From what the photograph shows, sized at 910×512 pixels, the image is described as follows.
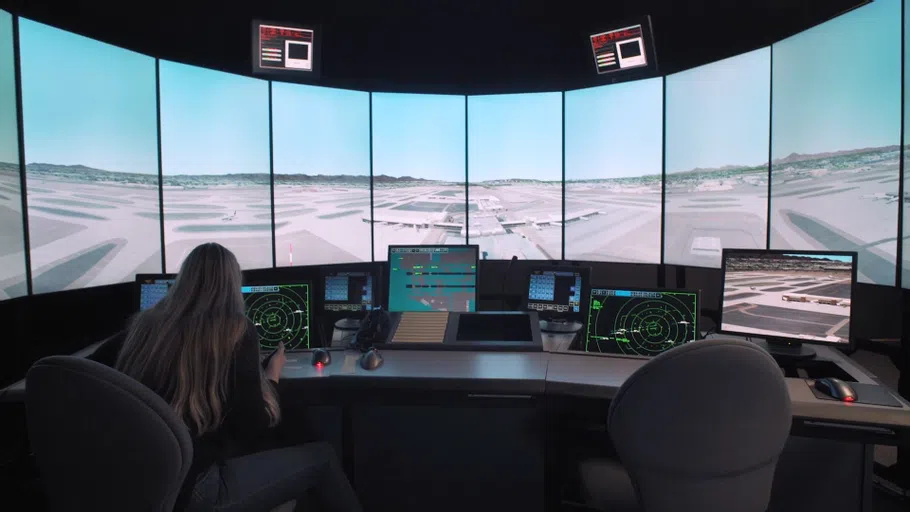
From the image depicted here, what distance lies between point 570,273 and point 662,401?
160 centimetres

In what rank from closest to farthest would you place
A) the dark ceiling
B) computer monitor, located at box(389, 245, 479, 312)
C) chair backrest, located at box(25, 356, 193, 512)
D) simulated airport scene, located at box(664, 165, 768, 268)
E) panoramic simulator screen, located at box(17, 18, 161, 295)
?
chair backrest, located at box(25, 356, 193, 512) → computer monitor, located at box(389, 245, 479, 312) → panoramic simulator screen, located at box(17, 18, 161, 295) → the dark ceiling → simulated airport scene, located at box(664, 165, 768, 268)

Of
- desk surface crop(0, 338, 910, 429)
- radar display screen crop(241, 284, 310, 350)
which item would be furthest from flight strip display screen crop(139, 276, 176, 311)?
desk surface crop(0, 338, 910, 429)

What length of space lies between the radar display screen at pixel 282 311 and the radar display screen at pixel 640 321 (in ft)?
4.23

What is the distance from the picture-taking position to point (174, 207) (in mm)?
3621

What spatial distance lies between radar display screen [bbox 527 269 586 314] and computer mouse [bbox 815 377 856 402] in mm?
1146

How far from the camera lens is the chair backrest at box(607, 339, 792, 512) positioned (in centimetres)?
109

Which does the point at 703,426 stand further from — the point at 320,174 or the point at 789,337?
the point at 320,174

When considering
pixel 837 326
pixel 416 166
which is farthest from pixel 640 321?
pixel 416 166

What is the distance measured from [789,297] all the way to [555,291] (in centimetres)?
106

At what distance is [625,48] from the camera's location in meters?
3.63

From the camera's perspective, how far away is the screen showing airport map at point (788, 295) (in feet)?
6.23

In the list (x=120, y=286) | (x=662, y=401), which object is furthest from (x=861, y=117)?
(x=120, y=286)

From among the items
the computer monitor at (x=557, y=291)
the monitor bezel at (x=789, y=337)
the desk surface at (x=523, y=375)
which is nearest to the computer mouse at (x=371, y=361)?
the desk surface at (x=523, y=375)

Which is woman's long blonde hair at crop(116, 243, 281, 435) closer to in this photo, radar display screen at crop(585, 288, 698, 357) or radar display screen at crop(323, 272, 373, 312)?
radar display screen at crop(323, 272, 373, 312)
